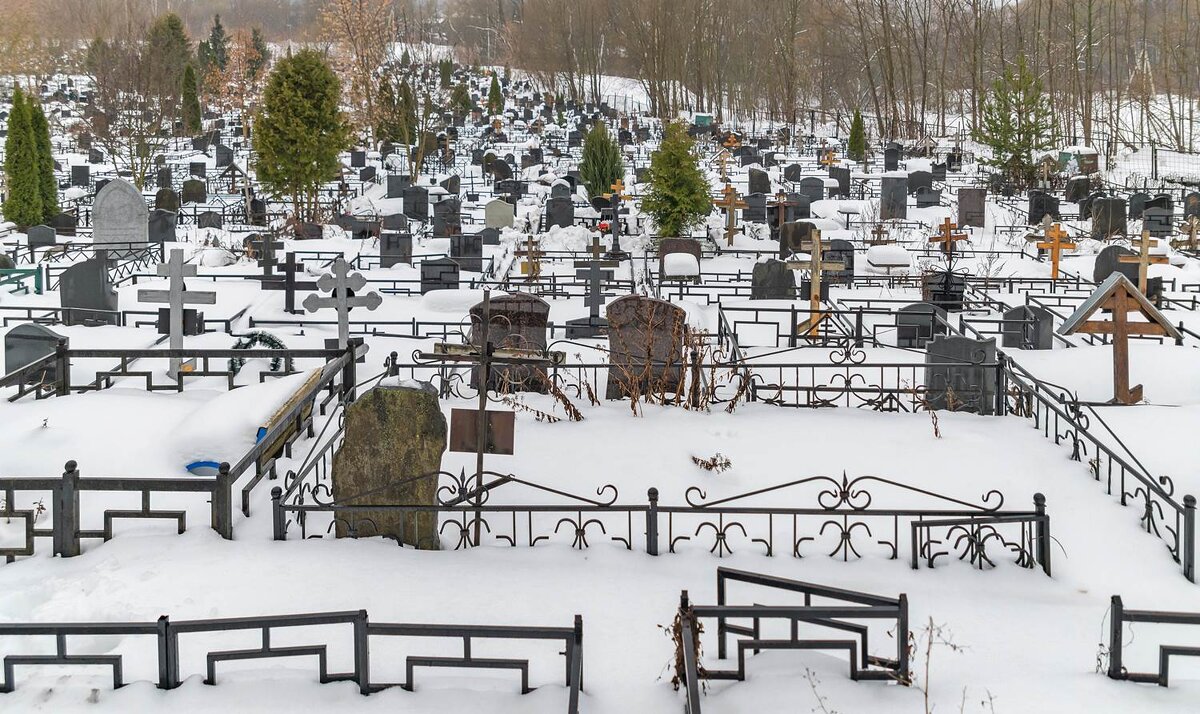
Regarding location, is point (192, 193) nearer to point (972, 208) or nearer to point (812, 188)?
point (812, 188)

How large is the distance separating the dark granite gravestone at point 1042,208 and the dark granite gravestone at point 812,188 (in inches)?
214

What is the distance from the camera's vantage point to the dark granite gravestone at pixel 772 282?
18.8 m

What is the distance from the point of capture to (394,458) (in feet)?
25.2

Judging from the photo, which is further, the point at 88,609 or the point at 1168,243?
the point at 1168,243

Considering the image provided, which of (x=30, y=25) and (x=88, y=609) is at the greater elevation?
(x=30, y=25)

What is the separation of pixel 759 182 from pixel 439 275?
16089 mm

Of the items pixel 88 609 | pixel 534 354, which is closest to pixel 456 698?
pixel 88 609

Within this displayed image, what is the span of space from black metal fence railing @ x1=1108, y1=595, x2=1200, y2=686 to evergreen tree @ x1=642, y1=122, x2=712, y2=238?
19757 mm

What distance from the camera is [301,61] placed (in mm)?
29547

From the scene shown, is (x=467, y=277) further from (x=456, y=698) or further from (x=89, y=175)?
(x=89, y=175)

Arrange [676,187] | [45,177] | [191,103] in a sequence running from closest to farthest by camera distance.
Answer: [676,187]
[45,177]
[191,103]

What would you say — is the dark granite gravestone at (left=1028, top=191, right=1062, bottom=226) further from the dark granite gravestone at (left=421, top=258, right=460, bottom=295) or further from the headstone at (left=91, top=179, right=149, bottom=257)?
the headstone at (left=91, top=179, right=149, bottom=257)

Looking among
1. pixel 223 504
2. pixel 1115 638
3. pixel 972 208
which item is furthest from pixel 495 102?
pixel 1115 638

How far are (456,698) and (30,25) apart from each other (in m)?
58.1
